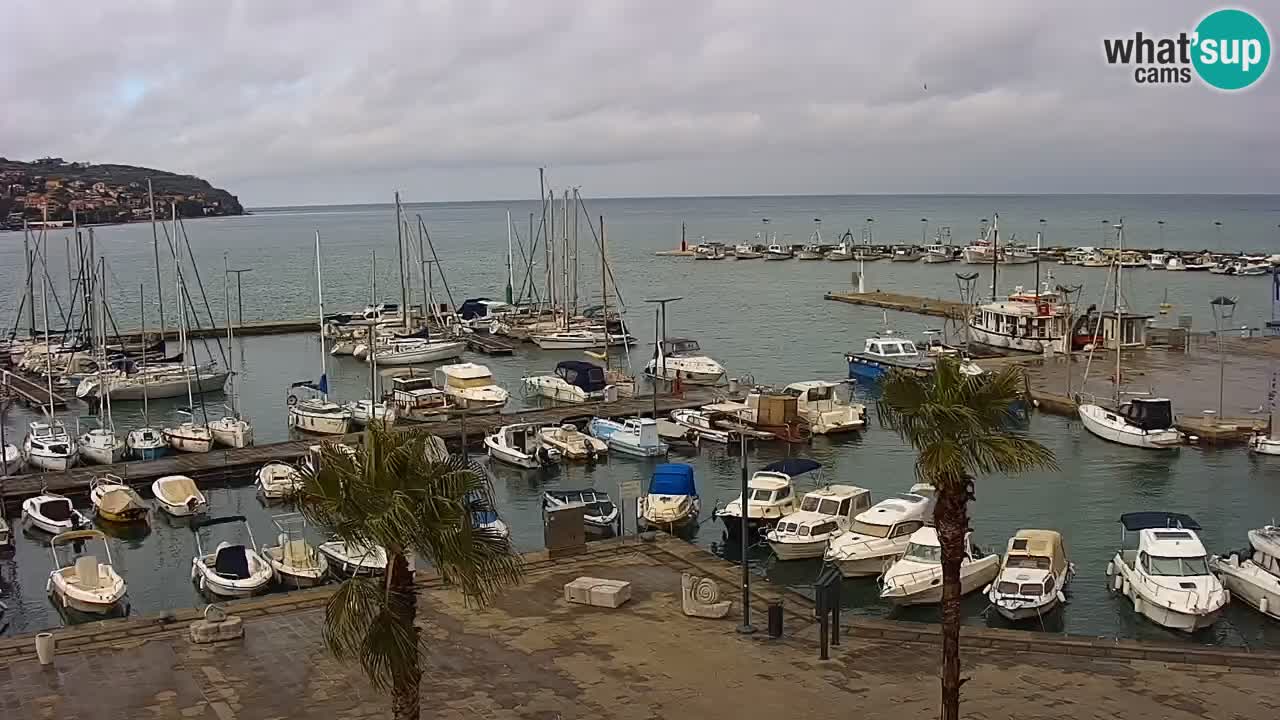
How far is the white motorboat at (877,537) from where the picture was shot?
26.6 m

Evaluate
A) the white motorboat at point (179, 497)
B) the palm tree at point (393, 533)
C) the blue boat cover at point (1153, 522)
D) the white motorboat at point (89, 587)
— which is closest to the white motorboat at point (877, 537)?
the blue boat cover at point (1153, 522)

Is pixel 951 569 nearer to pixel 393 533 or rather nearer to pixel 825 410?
pixel 393 533

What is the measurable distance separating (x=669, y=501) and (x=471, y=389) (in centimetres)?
2056

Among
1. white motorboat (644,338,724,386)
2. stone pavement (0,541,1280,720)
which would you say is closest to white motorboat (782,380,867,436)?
white motorboat (644,338,724,386)

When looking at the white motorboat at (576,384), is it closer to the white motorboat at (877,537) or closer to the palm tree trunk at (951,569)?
the white motorboat at (877,537)

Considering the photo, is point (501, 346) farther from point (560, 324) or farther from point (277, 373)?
point (277, 373)

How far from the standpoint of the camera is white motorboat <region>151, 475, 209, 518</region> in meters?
34.8

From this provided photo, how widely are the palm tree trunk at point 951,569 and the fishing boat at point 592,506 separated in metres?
16.5

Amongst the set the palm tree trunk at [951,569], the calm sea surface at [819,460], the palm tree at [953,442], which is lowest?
the calm sea surface at [819,460]

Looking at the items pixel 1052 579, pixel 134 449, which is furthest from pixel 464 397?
pixel 1052 579

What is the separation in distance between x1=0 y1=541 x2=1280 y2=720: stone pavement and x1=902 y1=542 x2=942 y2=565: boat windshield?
499 centimetres

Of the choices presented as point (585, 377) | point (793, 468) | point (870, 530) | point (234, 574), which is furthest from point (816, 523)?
point (585, 377)

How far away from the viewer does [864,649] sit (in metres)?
18.7

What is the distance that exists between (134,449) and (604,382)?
19.9 meters
